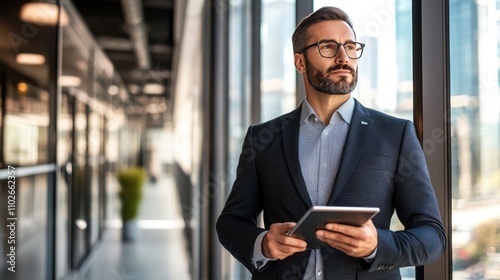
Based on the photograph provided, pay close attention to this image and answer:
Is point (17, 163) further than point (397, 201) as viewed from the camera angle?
Yes

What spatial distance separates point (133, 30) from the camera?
7789mm

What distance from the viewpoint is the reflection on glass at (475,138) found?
121cm

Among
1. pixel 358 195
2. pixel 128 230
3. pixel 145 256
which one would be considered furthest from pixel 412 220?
pixel 128 230

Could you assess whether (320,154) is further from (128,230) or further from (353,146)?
(128,230)

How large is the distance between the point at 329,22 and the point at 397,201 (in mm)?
399

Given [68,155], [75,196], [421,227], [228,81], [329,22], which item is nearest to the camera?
[421,227]

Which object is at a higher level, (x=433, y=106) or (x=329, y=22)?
(x=329, y=22)

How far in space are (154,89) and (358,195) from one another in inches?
748

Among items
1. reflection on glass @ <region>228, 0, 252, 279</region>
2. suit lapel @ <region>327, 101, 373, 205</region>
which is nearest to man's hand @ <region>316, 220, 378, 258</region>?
suit lapel @ <region>327, 101, 373, 205</region>

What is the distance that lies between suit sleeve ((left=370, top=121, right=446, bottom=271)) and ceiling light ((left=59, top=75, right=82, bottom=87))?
13.9 ft

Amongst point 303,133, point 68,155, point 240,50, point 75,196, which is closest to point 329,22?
point 303,133

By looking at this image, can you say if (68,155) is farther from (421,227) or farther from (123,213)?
(421,227)

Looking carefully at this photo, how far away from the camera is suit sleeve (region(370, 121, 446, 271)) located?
3.63 feet

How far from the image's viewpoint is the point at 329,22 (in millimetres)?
1251
